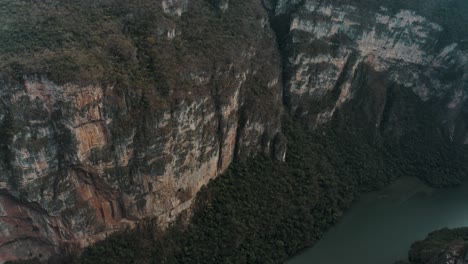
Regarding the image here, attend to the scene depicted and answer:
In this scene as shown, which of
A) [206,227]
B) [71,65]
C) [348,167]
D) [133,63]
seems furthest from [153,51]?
[348,167]

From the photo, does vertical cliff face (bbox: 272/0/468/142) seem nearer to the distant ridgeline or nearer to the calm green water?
the calm green water

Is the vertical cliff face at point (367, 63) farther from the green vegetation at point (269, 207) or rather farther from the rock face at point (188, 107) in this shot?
the green vegetation at point (269, 207)

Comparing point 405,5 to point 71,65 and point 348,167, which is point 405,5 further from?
point 71,65

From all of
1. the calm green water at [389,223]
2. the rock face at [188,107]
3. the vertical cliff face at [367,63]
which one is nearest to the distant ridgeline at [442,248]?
the calm green water at [389,223]

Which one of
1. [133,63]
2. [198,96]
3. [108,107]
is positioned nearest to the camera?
[108,107]

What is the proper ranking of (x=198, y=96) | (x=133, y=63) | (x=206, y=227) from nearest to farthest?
(x=133, y=63) → (x=198, y=96) → (x=206, y=227)

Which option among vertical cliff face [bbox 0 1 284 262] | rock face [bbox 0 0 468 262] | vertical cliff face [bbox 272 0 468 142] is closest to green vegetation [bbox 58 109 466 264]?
rock face [bbox 0 0 468 262]

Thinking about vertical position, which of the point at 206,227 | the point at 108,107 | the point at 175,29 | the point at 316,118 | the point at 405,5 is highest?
the point at 405,5
